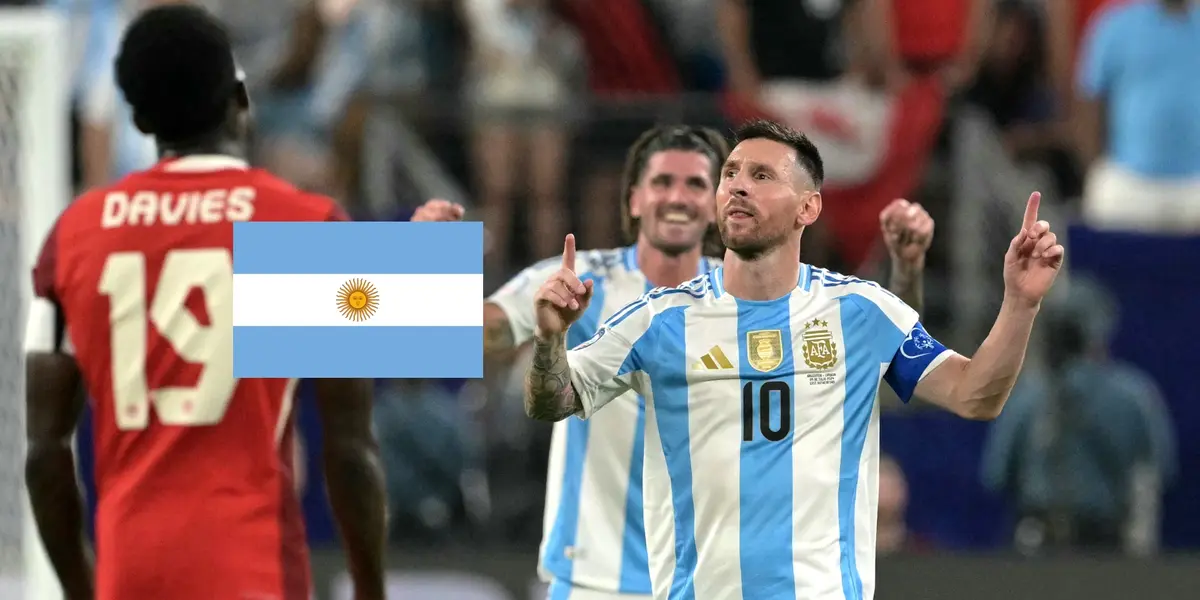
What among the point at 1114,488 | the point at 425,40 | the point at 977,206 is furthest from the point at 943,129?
the point at 425,40

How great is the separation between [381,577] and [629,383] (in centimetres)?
84

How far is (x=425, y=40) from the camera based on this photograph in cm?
1101

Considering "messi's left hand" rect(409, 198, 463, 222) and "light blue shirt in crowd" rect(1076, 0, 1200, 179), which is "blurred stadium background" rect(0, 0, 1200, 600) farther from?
"messi's left hand" rect(409, 198, 463, 222)

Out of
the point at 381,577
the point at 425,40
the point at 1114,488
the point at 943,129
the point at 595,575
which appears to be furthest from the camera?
the point at 425,40

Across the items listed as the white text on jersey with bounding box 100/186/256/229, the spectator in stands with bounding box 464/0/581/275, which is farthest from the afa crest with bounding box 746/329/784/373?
the spectator in stands with bounding box 464/0/581/275

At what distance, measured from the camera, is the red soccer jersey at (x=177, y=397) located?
15.0ft

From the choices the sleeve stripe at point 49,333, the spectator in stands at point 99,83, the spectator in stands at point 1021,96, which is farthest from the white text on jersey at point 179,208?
the spectator in stands at point 1021,96

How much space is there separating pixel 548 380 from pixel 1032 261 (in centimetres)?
121

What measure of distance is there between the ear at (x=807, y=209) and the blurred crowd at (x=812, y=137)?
15.4 ft

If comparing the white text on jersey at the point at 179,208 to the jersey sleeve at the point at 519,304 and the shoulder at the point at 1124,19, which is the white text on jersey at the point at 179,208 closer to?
the jersey sleeve at the point at 519,304

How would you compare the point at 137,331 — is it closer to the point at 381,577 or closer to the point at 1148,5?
the point at 381,577

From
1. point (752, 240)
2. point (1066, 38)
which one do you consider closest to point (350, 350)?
point (752, 240)

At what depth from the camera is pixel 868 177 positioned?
10.3 meters

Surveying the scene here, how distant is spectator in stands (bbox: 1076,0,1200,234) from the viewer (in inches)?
412
